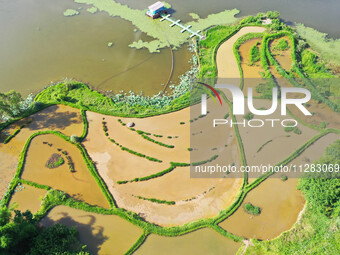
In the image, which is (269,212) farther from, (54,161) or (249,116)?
(54,161)

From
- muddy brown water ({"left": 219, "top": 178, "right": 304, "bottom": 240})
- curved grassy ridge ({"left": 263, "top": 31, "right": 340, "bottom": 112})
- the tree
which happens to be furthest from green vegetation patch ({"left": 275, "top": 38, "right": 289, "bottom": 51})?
the tree

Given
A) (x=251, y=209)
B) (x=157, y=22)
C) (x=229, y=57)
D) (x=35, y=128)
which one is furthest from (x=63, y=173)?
(x=157, y=22)

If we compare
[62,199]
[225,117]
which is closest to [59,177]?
[62,199]

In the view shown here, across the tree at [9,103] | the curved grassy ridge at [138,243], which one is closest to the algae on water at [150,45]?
the tree at [9,103]

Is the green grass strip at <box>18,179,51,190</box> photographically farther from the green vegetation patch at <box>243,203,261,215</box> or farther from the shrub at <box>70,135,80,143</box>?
the green vegetation patch at <box>243,203,261,215</box>

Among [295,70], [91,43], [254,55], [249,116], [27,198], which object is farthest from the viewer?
[91,43]

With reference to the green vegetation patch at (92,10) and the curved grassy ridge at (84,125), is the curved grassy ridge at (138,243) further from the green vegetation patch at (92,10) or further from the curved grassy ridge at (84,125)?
the green vegetation patch at (92,10)

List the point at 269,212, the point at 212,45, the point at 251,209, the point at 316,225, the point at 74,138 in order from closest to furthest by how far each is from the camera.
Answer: the point at 316,225 < the point at 251,209 < the point at 269,212 < the point at 74,138 < the point at 212,45
